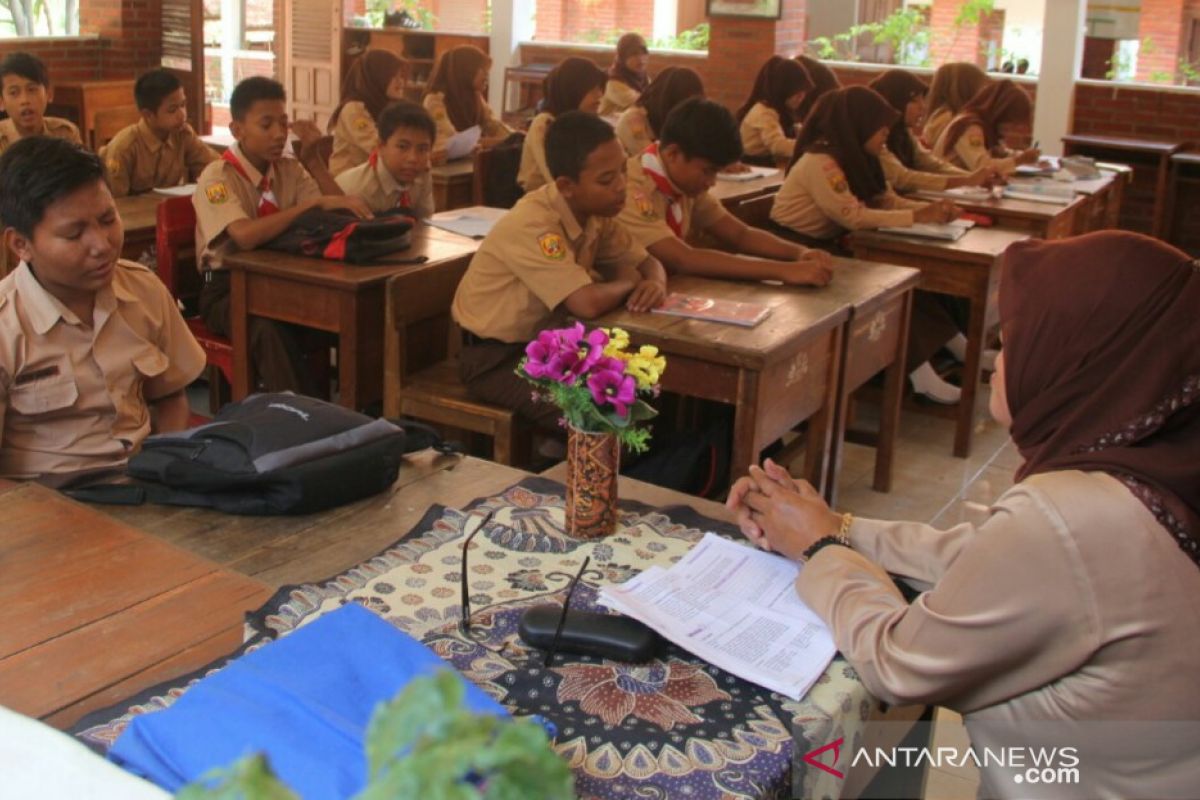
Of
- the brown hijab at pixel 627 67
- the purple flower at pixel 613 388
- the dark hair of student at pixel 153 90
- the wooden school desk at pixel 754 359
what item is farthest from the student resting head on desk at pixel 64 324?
the brown hijab at pixel 627 67

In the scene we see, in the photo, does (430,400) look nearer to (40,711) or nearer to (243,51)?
(40,711)

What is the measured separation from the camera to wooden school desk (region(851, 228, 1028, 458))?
4047mm

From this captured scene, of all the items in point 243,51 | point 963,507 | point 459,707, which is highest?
point 243,51

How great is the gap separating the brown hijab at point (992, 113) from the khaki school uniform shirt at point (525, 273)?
383 centimetres

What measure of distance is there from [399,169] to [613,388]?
2.65 m

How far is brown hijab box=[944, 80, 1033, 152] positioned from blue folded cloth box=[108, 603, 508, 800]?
5.75 metres

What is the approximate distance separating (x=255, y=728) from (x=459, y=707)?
0.67 meters

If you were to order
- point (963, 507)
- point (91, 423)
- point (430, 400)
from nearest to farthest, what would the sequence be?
point (91, 423), point (430, 400), point (963, 507)

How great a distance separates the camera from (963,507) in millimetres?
3785

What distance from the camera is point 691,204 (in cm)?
370

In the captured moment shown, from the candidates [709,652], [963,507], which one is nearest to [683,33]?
[963,507]

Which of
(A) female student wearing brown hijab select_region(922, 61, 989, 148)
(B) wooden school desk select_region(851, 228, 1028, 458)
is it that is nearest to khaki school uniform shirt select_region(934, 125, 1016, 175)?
(A) female student wearing brown hijab select_region(922, 61, 989, 148)

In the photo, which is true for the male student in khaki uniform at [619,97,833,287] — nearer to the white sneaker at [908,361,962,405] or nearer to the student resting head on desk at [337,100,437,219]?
the student resting head on desk at [337,100,437,219]

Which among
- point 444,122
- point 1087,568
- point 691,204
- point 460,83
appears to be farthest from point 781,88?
point 1087,568
